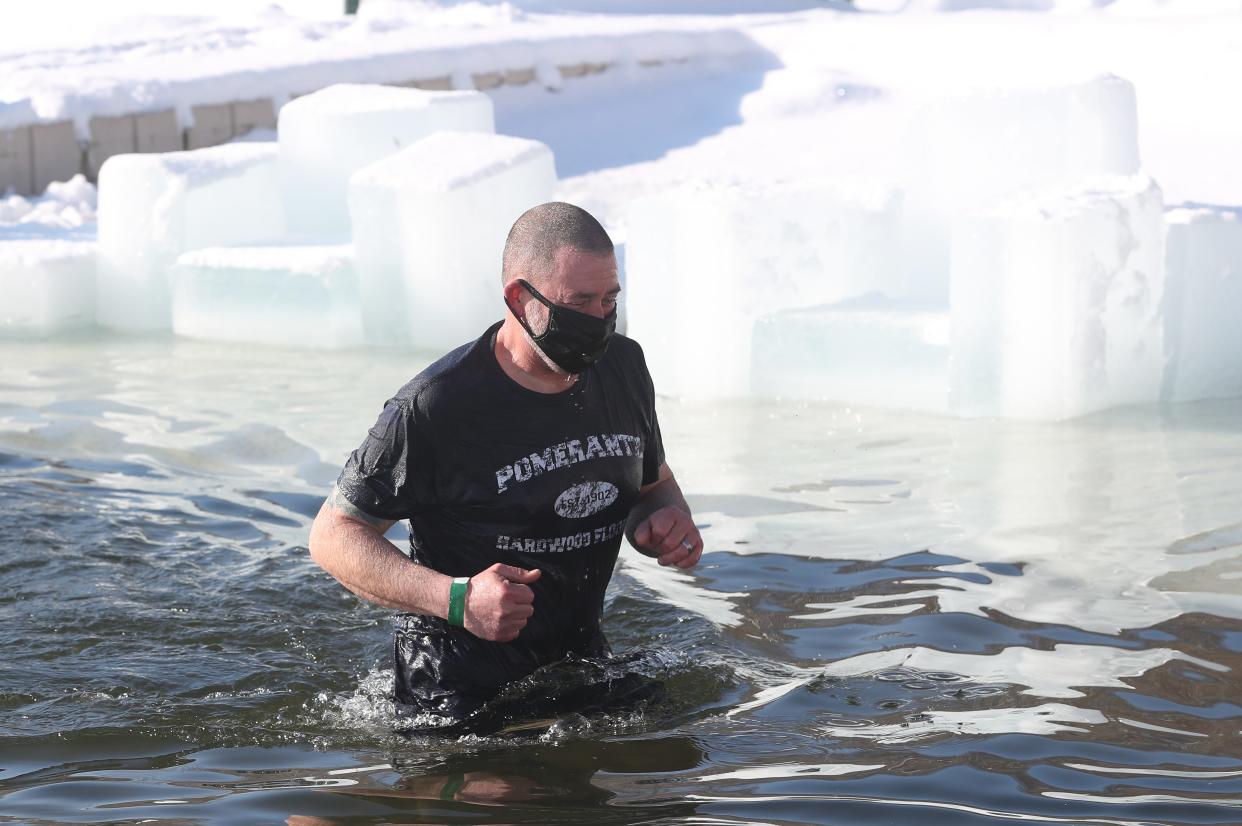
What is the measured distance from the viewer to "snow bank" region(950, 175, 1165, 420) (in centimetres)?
695

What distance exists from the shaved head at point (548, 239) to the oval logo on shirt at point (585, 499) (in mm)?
482

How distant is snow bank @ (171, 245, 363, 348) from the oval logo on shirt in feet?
19.0

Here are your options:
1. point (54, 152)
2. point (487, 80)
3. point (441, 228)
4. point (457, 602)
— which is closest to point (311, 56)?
point (487, 80)

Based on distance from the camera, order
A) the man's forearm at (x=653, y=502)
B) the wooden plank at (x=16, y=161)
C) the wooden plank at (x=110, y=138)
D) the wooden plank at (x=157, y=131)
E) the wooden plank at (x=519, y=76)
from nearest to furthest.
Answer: the man's forearm at (x=653, y=502)
the wooden plank at (x=16, y=161)
the wooden plank at (x=110, y=138)
the wooden plank at (x=157, y=131)
the wooden plank at (x=519, y=76)

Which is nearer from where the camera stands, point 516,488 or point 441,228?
point 516,488

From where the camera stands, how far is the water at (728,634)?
10.8 ft

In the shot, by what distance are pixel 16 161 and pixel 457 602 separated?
35.3 feet

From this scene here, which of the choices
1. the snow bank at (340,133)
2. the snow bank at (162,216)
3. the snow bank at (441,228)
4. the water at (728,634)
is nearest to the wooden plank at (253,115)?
the snow bank at (340,133)

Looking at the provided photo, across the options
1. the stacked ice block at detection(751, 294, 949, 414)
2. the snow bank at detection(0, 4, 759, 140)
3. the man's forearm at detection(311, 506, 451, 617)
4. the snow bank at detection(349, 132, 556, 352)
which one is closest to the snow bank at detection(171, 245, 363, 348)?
the snow bank at detection(349, 132, 556, 352)

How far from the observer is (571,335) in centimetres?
329

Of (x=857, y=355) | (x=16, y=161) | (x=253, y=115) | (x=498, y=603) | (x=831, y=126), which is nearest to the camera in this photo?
(x=498, y=603)

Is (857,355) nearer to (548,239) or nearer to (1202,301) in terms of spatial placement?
(1202,301)

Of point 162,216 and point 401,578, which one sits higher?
point 162,216

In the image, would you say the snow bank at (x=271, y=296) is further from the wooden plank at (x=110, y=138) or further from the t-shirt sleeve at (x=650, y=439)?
the t-shirt sleeve at (x=650, y=439)
